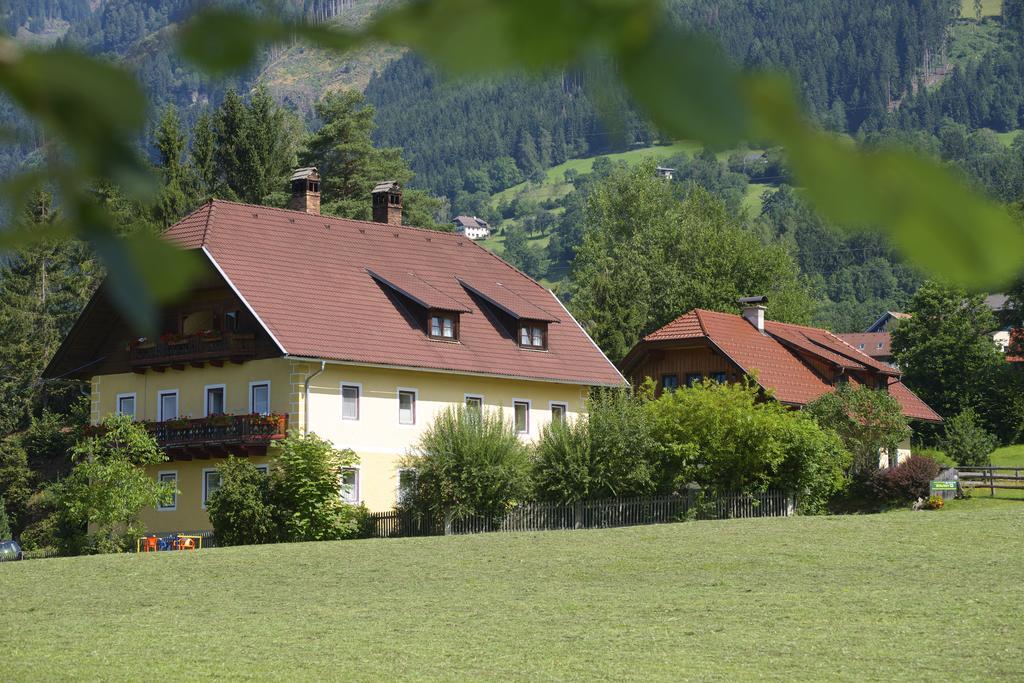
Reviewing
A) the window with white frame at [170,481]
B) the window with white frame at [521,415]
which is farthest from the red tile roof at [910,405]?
the window with white frame at [170,481]

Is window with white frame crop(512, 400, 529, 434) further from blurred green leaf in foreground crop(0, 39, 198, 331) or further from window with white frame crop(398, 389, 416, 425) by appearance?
blurred green leaf in foreground crop(0, 39, 198, 331)

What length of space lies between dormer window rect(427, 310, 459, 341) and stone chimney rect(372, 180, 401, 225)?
23.5ft

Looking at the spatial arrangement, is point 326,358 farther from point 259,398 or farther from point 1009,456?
point 1009,456

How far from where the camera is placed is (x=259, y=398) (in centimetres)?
4109

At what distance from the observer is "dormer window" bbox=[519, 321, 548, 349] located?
46.3 metres

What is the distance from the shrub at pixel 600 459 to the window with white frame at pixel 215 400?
33.8 feet

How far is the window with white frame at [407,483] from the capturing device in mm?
37000

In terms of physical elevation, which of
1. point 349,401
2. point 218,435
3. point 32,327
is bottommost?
point 218,435

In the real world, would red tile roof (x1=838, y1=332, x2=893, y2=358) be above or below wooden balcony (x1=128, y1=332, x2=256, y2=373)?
above

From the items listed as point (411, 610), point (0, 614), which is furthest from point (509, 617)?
point (0, 614)

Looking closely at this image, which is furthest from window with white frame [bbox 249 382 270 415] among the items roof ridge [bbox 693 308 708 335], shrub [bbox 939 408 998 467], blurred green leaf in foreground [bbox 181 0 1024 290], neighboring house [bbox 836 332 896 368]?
neighboring house [bbox 836 332 896 368]

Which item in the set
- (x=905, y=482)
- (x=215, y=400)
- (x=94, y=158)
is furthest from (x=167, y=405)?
(x=94, y=158)

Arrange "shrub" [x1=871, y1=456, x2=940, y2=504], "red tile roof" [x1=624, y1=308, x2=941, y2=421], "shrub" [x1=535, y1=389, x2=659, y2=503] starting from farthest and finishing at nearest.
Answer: "red tile roof" [x1=624, y1=308, x2=941, y2=421] < "shrub" [x1=871, y1=456, x2=940, y2=504] < "shrub" [x1=535, y1=389, x2=659, y2=503]

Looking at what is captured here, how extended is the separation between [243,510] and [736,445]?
1255cm
